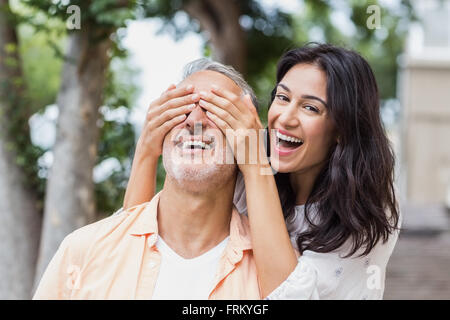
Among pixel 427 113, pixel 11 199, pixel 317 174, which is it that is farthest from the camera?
pixel 427 113

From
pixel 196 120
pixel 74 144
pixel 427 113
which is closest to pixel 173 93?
pixel 196 120

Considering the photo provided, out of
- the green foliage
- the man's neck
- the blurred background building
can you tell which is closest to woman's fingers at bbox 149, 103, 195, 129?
the man's neck

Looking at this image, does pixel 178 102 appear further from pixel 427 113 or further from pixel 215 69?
pixel 427 113

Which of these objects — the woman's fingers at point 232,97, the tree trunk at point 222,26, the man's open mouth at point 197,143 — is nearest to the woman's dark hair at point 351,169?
the woman's fingers at point 232,97

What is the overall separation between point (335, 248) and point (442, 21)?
53.7 feet

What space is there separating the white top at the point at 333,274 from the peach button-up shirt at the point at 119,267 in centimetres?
16

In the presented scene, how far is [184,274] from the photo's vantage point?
2.26 metres

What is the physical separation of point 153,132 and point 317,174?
0.80m

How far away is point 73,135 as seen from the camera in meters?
4.46

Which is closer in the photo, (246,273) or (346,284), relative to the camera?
(246,273)

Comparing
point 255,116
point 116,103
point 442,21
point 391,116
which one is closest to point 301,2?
point 116,103

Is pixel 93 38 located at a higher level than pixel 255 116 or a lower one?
higher
